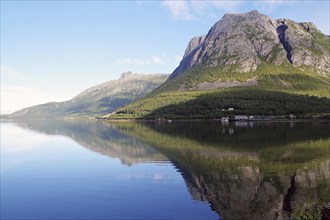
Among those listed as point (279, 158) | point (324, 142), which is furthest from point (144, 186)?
point (324, 142)

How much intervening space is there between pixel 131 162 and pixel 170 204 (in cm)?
3129

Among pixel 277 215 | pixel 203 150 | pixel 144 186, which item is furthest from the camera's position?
pixel 203 150

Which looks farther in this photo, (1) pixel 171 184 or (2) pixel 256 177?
(2) pixel 256 177

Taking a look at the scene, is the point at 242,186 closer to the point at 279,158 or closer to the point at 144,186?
the point at 144,186

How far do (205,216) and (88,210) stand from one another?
1204cm

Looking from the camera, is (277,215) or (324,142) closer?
(277,215)

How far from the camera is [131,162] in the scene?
2675 inches

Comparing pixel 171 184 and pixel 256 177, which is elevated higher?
pixel 256 177

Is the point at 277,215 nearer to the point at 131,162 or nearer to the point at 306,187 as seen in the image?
the point at 306,187

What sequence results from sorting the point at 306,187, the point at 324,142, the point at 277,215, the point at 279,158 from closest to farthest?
the point at 277,215
the point at 306,187
the point at 279,158
the point at 324,142

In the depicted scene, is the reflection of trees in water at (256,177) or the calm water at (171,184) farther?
the reflection of trees in water at (256,177)

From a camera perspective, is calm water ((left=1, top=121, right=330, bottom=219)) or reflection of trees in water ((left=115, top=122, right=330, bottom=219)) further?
reflection of trees in water ((left=115, top=122, right=330, bottom=219))

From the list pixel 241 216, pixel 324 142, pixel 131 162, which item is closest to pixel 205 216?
pixel 241 216

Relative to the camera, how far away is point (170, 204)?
123 ft
